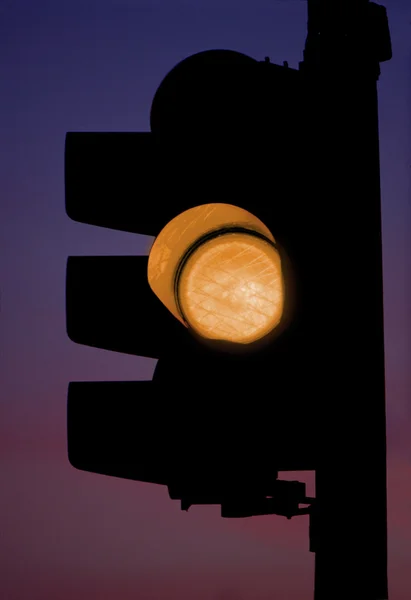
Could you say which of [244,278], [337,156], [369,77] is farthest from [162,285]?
[369,77]

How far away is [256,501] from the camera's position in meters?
1.64

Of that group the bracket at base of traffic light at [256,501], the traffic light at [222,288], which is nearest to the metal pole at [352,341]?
the traffic light at [222,288]

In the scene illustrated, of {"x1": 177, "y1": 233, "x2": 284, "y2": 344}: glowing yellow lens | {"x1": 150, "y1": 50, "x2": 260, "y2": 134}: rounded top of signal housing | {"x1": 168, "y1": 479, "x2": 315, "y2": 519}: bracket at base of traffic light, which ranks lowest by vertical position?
{"x1": 168, "y1": 479, "x2": 315, "y2": 519}: bracket at base of traffic light

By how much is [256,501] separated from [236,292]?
16.9 inches

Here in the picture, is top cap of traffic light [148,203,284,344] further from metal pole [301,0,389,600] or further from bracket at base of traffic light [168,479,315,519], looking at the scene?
bracket at base of traffic light [168,479,315,519]

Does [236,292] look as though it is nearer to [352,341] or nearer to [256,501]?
[352,341]

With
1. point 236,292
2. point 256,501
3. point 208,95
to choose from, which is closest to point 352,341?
point 236,292

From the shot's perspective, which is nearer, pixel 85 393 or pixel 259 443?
pixel 259 443

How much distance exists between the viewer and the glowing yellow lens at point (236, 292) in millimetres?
1577

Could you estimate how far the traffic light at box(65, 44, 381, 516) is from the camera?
155 centimetres

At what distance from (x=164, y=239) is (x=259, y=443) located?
1.51 ft

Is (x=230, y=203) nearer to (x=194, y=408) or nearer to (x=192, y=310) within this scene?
(x=192, y=310)

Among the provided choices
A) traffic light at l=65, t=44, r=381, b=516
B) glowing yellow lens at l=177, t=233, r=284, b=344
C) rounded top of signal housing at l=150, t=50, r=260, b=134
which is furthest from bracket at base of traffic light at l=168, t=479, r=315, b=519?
rounded top of signal housing at l=150, t=50, r=260, b=134

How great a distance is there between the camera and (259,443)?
5.26ft
